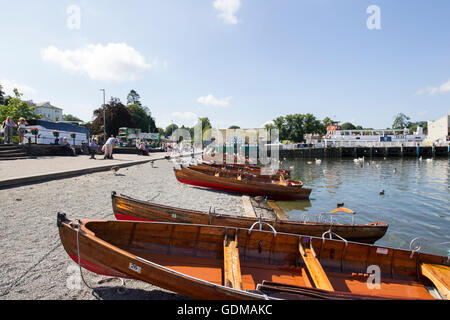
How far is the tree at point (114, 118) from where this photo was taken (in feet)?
157

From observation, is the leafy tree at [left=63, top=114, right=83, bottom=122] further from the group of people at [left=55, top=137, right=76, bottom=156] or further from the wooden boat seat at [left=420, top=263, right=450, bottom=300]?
the wooden boat seat at [left=420, top=263, right=450, bottom=300]

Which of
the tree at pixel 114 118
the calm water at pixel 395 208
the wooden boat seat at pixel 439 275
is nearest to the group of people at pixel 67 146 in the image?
the calm water at pixel 395 208

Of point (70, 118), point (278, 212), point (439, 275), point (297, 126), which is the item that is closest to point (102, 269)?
point (439, 275)

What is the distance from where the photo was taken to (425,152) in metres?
53.2

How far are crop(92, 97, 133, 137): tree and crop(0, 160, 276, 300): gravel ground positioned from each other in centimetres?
4144

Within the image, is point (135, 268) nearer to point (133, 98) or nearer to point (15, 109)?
point (15, 109)

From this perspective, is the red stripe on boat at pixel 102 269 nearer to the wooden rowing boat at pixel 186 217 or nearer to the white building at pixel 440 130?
the wooden rowing boat at pixel 186 217

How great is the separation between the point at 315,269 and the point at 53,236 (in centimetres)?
496

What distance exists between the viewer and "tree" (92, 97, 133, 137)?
48000 mm

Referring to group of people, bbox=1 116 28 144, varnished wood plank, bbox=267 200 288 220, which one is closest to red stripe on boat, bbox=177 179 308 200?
varnished wood plank, bbox=267 200 288 220

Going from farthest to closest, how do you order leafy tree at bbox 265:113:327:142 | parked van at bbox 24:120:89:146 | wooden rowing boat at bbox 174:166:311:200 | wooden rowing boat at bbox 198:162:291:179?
leafy tree at bbox 265:113:327:142, parked van at bbox 24:120:89:146, wooden rowing boat at bbox 198:162:291:179, wooden rowing boat at bbox 174:166:311:200
